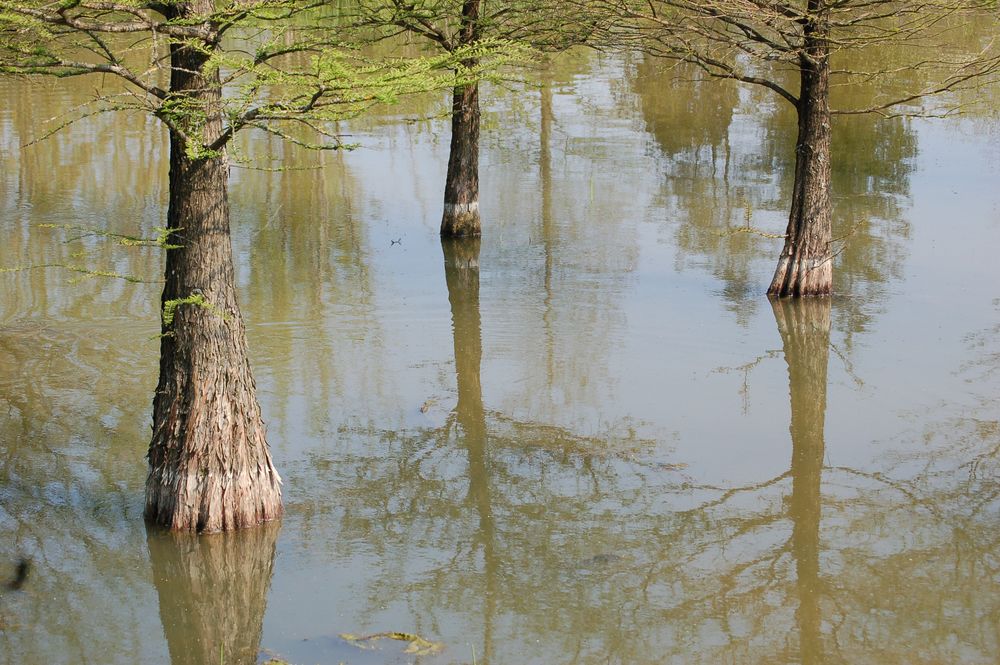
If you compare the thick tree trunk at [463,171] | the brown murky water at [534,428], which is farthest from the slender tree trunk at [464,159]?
the brown murky water at [534,428]

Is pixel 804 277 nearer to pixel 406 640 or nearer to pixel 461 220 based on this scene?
pixel 461 220

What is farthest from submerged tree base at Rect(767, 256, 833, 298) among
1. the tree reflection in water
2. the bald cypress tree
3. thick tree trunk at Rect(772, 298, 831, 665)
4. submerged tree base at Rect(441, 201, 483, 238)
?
the tree reflection in water

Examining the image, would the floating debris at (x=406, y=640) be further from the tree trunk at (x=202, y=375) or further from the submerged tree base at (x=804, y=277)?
the submerged tree base at (x=804, y=277)

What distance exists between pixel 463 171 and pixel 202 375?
29.4 feet

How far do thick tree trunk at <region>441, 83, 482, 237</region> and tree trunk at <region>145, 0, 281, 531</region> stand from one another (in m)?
8.08

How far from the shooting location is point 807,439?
10203 millimetres

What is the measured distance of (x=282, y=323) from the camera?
12805 millimetres

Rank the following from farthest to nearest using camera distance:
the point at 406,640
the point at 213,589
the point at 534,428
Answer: the point at 534,428
the point at 213,589
the point at 406,640

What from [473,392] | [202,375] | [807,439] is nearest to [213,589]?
[202,375]

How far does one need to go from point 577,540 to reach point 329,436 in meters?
2.85

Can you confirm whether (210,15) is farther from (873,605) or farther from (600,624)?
(873,605)

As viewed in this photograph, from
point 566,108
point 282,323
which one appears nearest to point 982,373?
point 282,323

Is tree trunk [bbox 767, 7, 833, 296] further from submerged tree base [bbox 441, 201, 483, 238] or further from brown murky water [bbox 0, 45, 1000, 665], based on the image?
submerged tree base [bbox 441, 201, 483, 238]

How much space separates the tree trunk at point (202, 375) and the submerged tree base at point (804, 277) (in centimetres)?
824
